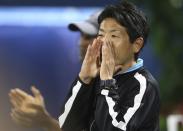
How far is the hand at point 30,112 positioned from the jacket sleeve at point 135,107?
1.38 ft

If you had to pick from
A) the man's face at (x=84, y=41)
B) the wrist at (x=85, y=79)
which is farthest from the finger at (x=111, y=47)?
the man's face at (x=84, y=41)

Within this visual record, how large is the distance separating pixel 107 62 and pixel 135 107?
308 millimetres

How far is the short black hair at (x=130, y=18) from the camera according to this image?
484 cm

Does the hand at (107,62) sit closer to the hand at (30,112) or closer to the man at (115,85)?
the man at (115,85)

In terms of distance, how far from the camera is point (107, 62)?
4.81 metres

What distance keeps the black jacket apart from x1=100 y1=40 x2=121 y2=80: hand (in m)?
0.07

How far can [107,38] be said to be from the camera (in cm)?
485

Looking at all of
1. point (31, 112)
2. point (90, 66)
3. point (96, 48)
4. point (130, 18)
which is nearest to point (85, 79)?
point (90, 66)

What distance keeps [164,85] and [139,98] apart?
20.4ft

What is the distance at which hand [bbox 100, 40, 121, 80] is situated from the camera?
4793mm

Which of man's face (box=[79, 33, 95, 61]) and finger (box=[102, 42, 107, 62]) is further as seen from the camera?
man's face (box=[79, 33, 95, 61])

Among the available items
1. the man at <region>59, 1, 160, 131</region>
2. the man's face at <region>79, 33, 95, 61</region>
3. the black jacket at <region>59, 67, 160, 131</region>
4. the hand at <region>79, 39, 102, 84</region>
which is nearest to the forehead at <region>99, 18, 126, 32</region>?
the man at <region>59, 1, 160, 131</region>

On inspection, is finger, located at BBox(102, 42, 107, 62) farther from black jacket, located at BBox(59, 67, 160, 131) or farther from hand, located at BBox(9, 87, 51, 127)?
hand, located at BBox(9, 87, 51, 127)

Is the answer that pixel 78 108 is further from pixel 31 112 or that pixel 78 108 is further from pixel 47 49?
pixel 47 49
